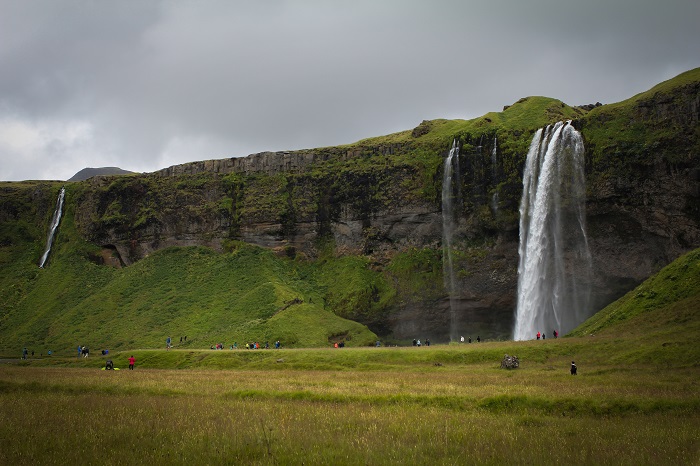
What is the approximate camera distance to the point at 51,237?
109 metres

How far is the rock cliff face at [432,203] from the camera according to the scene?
61.6 m

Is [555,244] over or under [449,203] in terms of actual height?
under

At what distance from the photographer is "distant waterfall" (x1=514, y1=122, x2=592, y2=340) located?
63375 mm

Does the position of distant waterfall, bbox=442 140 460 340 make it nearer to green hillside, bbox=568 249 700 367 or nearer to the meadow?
green hillside, bbox=568 249 700 367

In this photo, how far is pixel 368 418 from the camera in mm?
20000

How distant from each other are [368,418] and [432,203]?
66016mm

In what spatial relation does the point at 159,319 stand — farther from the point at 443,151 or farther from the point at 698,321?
the point at 698,321

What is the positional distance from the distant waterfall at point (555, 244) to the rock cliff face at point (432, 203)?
1440 millimetres

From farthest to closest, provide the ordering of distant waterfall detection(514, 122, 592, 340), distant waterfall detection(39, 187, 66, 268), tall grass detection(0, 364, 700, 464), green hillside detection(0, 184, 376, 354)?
1. distant waterfall detection(39, 187, 66, 268)
2. green hillside detection(0, 184, 376, 354)
3. distant waterfall detection(514, 122, 592, 340)
4. tall grass detection(0, 364, 700, 464)

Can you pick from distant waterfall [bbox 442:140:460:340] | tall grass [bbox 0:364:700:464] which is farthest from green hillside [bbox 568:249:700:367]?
distant waterfall [bbox 442:140:460:340]

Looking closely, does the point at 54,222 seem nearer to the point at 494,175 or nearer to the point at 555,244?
the point at 494,175

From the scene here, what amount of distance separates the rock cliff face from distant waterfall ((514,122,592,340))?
1440 millimetres

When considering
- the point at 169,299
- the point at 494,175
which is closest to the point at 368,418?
the point at 494,175

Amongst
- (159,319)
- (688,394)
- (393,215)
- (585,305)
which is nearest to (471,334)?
(585,305)
